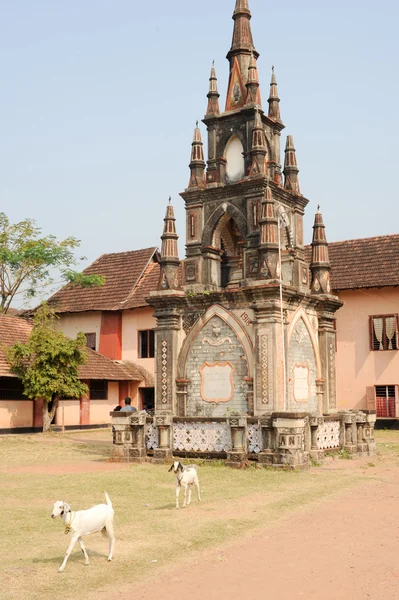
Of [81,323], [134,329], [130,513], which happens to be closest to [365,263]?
[134,329]

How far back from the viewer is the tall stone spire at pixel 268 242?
15445mm

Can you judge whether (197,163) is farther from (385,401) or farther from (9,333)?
(385,401)

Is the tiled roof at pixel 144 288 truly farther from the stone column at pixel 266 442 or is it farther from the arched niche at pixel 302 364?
the stone column at pixel 266 442

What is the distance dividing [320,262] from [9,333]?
15593 millimetres

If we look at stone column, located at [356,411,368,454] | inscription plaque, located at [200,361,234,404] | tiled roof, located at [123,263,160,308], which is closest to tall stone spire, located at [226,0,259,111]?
inscription plaque, located at [200,361,234,404]

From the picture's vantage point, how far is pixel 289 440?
543 inches

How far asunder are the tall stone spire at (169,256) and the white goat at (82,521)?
1042cm

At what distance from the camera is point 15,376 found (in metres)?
26.0

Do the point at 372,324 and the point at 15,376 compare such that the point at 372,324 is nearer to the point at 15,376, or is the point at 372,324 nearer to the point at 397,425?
the point at 397,425

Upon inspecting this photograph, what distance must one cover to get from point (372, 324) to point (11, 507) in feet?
73.9

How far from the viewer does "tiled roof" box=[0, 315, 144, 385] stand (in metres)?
27.3

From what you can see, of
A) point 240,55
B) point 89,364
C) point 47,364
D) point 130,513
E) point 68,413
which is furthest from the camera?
point 89,364

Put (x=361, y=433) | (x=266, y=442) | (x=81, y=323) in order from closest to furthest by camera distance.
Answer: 1. (x=266, y=442)
2. (x=361, y=433)
3. (x=81, y=323)

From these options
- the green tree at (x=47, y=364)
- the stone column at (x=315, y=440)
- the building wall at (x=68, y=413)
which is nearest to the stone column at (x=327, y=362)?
the stone column at (x=315, y=440)
